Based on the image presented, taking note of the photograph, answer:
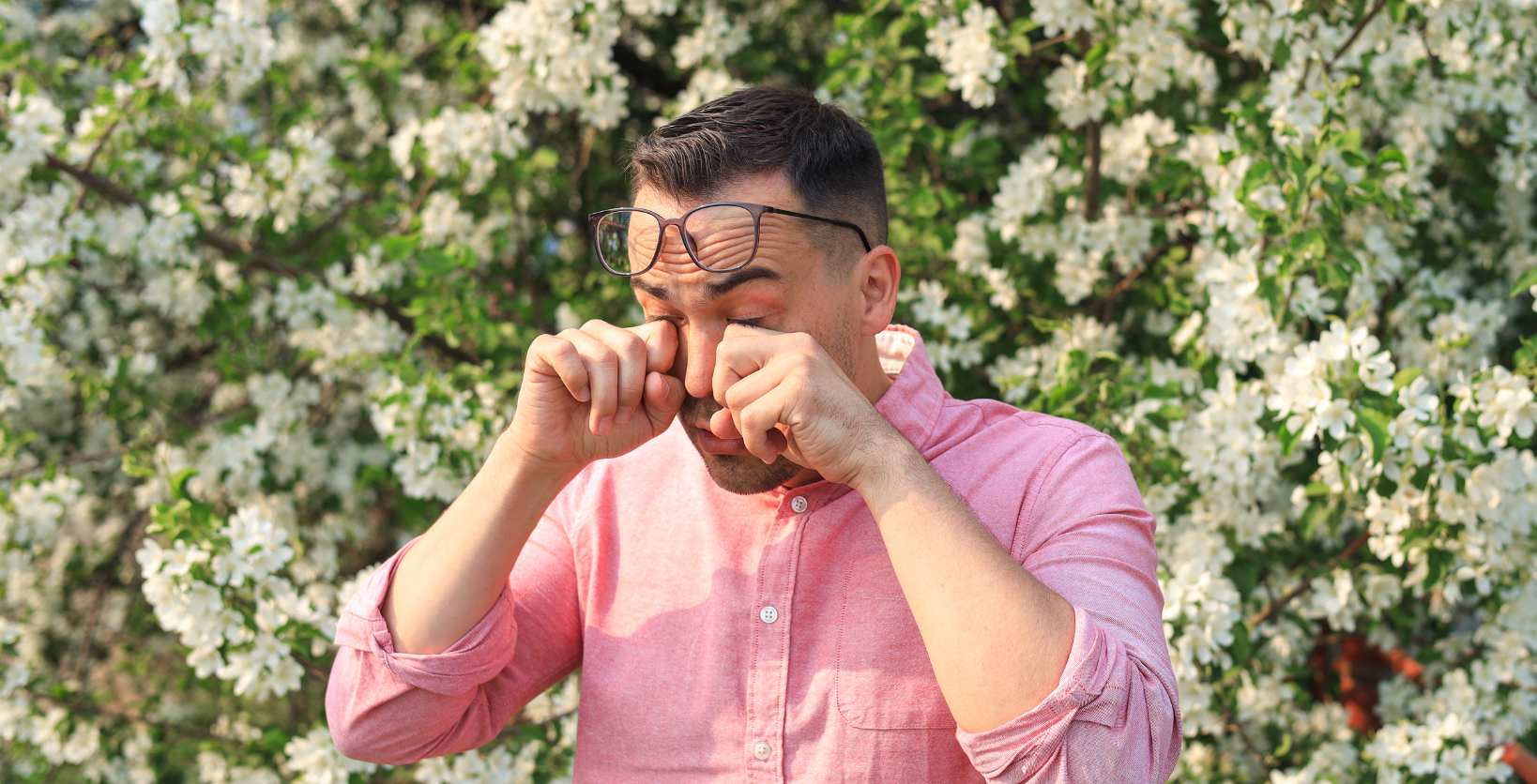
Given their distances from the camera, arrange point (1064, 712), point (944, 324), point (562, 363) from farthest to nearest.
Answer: point (944, 324) → point (562, 363) → point (1064, 712)

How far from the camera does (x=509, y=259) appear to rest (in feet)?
13.1

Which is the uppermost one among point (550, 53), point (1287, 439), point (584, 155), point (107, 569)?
point (550, 53)

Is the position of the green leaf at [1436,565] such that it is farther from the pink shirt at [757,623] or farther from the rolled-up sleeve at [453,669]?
the rolled-up sleeve at [453,669]

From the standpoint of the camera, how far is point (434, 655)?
1397 mm

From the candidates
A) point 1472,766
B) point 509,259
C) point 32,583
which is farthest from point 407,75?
point 1472,766

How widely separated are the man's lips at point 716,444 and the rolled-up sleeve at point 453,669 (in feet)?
1.13

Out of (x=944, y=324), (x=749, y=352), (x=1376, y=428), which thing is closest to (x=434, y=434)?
(x=944, y=324)

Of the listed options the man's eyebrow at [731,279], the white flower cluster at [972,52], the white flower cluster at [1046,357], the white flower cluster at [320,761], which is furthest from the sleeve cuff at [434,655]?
the white flower cluster at [972,52]

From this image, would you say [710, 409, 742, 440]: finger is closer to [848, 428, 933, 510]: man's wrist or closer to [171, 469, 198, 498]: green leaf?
[848, 428, 933, 510]: man's wrist

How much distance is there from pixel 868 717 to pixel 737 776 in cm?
20

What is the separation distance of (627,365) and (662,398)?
0.24 ft

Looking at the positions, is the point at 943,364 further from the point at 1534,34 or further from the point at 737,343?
the point at 1534,34

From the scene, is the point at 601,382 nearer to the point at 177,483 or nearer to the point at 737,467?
the point at 737,467

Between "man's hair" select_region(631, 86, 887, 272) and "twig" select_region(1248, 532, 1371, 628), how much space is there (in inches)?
69.8
